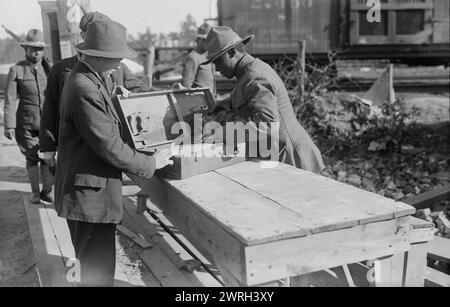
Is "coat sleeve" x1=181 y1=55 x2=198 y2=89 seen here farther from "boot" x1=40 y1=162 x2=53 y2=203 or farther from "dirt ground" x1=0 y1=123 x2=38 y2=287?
"dirt ground" x1=0 y1=123 x2=38 y2=287

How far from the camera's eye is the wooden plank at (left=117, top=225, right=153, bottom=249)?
4.00 meters

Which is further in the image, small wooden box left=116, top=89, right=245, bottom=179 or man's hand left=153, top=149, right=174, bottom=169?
small wooden box left=116, top=89, right=245, bottom=179

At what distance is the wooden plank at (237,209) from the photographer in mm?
2096

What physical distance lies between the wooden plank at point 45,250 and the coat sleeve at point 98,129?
1123 mm

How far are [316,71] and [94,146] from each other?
23.4ft

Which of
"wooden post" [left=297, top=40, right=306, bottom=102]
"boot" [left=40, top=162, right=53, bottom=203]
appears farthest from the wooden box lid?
"wooden post" [left=297, top=40, right=306, bottom=102]

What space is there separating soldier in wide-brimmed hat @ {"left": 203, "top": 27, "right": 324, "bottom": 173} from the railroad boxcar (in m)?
8.35

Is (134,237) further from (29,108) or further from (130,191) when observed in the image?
(29,108)

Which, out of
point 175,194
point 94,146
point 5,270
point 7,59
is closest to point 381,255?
point 175,194

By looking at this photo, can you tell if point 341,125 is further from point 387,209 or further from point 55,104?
point 387,209

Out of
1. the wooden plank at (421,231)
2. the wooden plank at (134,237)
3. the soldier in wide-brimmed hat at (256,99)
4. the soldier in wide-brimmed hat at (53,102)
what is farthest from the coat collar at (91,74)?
the wooden plank at (421,231)

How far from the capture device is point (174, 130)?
151 inches

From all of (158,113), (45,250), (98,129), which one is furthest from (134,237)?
(98,129)

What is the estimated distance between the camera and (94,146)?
254 cm
